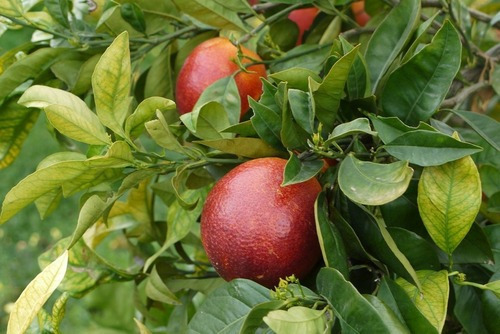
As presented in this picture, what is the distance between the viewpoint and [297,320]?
640 millimetres

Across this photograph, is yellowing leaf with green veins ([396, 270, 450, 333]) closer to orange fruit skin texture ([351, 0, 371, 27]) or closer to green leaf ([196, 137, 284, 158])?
green leaf ([196, 137, 284, 158])

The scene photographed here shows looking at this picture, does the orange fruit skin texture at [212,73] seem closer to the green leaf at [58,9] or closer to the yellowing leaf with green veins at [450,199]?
the green leaf at [58,9]

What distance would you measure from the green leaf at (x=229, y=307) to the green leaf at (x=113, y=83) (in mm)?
193

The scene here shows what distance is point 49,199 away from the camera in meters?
0.91

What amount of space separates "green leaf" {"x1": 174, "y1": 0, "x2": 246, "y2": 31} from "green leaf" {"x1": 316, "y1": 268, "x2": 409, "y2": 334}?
412mm

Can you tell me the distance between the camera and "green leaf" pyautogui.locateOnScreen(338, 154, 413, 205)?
2.16ft

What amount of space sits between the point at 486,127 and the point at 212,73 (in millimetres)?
335

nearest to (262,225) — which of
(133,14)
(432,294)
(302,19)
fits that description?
(432,294)

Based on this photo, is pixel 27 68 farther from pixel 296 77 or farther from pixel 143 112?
pixel 296 77

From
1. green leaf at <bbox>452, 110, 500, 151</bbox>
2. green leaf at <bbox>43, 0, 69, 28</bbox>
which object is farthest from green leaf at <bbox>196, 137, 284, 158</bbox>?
green leaf at <bbox>43, 0, 69, 28</bbox>

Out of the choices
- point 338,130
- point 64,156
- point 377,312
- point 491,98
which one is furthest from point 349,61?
point 491,98

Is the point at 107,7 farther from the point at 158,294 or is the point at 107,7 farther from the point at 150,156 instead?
the point at 158,294

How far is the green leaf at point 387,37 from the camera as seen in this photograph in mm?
852

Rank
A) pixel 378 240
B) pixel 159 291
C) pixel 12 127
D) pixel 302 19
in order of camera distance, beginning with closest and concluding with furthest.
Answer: pixel 378 240 → pixel 159 291 → pixel 12 127 → pixel 302 19
